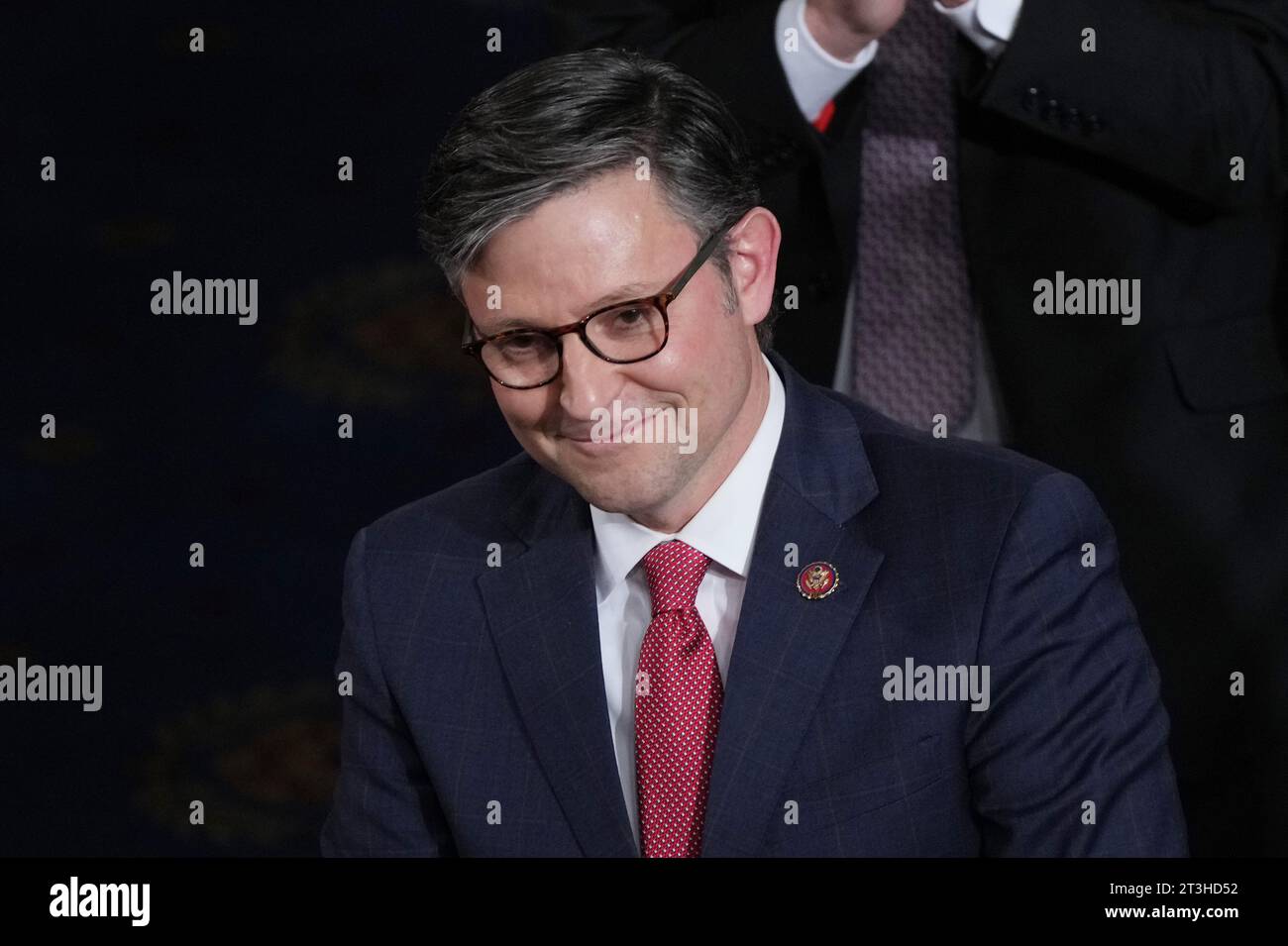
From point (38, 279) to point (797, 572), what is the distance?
1.37 m

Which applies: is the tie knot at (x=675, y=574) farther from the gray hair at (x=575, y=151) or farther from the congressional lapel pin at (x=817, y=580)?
the gray hair at (x=575, y=151)

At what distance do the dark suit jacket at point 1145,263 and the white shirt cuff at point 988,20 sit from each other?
0.06 ft

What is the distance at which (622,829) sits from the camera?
1.83 metres

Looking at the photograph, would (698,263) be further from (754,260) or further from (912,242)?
(912,242)

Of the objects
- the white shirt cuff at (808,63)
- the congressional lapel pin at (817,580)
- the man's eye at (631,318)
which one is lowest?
the congressional lapel pin at (817,580)

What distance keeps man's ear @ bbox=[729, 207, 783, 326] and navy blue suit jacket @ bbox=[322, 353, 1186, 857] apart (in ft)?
0.38

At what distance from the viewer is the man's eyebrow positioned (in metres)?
1.70

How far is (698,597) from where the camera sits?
6.17ft

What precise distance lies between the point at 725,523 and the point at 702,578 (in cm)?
7

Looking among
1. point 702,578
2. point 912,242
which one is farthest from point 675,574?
point 912,242

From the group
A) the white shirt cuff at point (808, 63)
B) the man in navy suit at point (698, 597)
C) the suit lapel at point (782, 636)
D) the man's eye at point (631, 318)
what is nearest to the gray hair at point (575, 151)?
the man in navy suit at point (698, 597)

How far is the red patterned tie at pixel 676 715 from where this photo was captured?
1.82 m

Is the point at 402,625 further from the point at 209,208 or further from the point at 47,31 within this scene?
the point at 47,31
